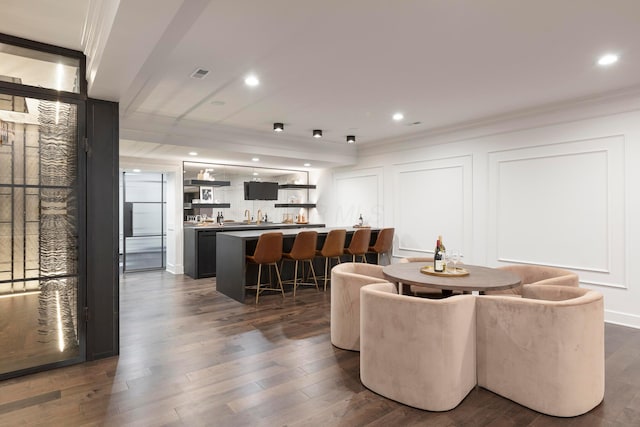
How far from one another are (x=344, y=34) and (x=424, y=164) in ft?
13.0

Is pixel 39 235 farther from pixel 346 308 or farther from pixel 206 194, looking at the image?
pixel 206 194

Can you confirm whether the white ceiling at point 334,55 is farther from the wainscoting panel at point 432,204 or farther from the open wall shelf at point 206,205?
the open wall shelf at point 206,205

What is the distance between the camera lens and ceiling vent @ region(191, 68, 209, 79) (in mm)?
3309

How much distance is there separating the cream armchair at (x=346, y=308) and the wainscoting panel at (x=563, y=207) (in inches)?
109

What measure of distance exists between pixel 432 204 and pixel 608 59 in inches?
129

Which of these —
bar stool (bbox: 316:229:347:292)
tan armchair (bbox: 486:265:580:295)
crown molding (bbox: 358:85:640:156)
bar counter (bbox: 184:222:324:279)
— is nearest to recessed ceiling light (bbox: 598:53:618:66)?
crown molding (bbox: 358:85:640:156)

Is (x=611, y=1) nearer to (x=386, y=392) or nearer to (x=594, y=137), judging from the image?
(x=594, y=137)

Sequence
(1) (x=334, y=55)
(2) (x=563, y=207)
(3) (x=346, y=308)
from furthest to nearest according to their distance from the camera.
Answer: (2) (x=563, y=207)
(3) (x=346, y=308)
(1) (x=334, y=55)

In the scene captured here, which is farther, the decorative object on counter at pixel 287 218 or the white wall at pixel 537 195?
the decorative object on counter at pixel 287 218

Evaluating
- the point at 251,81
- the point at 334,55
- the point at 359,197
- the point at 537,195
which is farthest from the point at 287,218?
the point at 334,55

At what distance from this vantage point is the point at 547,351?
221 cm

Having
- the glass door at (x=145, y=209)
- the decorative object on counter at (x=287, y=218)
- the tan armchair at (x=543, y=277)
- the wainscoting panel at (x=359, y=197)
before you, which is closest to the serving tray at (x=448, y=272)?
the tan armchair at (x=543, y=277)

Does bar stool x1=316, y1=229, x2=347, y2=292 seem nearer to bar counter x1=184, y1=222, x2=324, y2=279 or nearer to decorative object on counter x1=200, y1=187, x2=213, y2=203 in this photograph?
bar counter x1=184, y1=222, x2=324, y2=279

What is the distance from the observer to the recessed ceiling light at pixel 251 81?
11.5 ft
